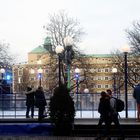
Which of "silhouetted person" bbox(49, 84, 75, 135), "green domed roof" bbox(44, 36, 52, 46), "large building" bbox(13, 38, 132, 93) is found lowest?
"silhouetted person" bbox(49, 84, 75, 135)

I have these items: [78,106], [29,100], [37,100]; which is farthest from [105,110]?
[78,106]

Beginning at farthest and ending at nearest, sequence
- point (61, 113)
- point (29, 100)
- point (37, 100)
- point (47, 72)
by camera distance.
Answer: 1. point (47, 72)
2. point (29, 100)
3. point (37, 100)
4. point (61, 113)

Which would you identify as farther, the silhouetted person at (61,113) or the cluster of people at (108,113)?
the silhouetted person at (61,113)

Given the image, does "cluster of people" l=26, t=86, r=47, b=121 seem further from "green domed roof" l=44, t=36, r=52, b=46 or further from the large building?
"green domed roof" l=44, t=36, r=52, b=46

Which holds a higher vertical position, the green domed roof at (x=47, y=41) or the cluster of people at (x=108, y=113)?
the green domed roof at (x=47, y=41)

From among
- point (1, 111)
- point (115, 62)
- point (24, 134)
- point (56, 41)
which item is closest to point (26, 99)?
point (1, 111)

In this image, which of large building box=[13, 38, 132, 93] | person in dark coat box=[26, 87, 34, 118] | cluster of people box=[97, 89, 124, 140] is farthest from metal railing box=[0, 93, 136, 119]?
large building box=[13, 38, 132, 93]

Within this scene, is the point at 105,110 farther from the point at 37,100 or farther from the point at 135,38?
the point at 135,38

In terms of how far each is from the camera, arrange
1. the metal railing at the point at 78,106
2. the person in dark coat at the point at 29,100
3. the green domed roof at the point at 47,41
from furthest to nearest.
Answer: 1. the green domed roof at the point at 47,41
2. the metal railing at the point at 78,106
3. the person in dark coat at the point at 29,100

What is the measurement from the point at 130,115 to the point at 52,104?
22.8 ft

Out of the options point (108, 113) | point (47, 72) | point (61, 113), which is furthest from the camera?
point (47, 72)

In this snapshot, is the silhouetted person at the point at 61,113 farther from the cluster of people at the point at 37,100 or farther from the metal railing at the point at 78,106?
the metal railing at the point at 78,106

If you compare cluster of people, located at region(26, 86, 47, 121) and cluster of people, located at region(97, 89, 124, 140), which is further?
cluster of people, located at region(26, 86, 47, 121)

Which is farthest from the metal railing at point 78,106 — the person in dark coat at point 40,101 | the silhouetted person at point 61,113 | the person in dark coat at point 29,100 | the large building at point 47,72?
the large building at point 47,72
